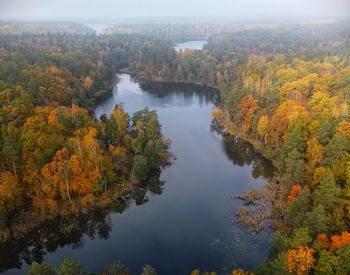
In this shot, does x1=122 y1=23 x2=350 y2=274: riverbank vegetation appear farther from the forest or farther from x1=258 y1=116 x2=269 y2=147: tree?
the forest

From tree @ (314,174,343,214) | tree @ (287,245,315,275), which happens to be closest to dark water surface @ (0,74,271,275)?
tree @ (314,174,343,214)

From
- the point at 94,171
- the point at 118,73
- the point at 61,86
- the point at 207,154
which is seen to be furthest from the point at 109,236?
the point at 118,73

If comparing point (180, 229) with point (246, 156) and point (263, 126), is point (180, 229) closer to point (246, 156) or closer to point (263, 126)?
point (246, 156)

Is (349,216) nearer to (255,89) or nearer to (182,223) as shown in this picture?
(182,223)

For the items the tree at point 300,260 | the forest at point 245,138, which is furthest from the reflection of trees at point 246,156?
the tree at point 300,260

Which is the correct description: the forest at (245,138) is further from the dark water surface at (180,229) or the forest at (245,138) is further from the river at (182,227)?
the river at (182,227)

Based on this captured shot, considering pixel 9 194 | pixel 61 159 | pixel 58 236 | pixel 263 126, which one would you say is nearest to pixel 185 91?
pixel 263 126
